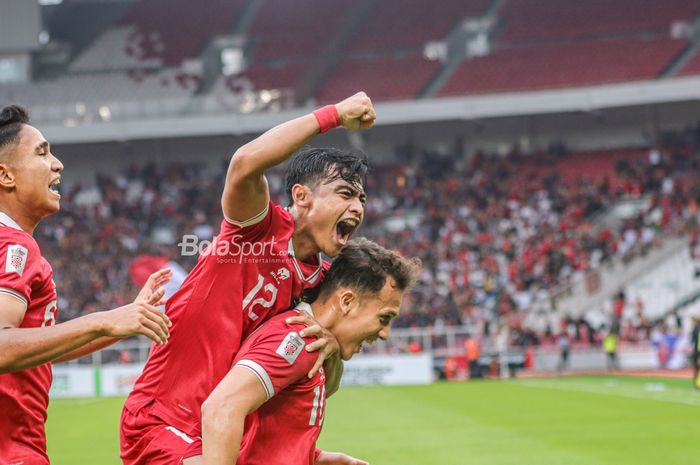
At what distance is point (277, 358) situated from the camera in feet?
13.4

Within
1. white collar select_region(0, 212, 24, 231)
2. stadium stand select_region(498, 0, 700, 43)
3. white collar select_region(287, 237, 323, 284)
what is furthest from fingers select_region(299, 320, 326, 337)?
stadium stand select_region(498, 0, 700, 43)

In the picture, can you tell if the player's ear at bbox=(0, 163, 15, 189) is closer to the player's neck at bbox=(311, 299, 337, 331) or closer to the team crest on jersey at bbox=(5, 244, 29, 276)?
the team crest on jersey at bbox=(5, 244, 29, 276)

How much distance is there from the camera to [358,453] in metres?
12.3

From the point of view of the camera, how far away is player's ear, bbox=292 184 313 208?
4.66 m

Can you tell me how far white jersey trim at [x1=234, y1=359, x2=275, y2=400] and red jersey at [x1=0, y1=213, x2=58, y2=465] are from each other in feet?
3.15

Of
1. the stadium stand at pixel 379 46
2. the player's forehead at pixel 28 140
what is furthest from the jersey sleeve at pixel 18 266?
the stadium stand at pixel 379 46

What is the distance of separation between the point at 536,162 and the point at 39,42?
74.6ft

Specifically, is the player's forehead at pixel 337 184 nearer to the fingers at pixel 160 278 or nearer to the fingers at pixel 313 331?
the fingers at pixel 313 331

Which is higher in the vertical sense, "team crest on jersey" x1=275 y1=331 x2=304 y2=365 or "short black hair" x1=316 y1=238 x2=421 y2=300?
"short black hair" x1=316 y1=238 x2=421 y2=300

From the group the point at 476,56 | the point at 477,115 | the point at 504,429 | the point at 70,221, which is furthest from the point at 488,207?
the point at 504,429

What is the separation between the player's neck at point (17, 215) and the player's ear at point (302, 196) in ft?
4.08

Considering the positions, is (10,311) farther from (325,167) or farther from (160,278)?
(325,167)

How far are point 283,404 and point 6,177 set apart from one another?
5.39 feet

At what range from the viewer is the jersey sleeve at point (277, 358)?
405 cm
